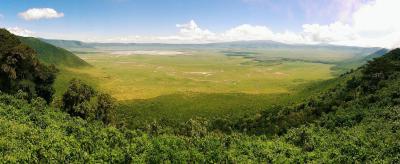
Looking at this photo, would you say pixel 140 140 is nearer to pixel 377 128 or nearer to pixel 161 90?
pixel 377 128

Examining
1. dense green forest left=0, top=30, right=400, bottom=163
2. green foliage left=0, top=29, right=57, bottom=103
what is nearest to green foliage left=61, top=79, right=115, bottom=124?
dense green forest left=0, top=30, right=400, bottom=163

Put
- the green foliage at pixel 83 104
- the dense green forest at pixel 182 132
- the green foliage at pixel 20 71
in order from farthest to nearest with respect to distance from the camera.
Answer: the green foliage at pixel 20 71
the green foliage at pixel 83 104
the dense green forest at pixel 182 132

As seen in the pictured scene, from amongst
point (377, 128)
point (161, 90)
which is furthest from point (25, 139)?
point (161, 90)

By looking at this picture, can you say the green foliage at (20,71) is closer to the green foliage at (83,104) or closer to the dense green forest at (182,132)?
the dense green forest at (182,132)

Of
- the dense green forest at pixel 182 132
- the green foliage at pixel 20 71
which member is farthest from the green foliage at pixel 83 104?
the green foliage at pixel 20 71

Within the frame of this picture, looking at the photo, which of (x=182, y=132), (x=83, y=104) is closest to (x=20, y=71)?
(x=83, y=104)

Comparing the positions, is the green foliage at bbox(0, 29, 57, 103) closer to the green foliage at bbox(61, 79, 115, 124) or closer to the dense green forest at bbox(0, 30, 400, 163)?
the dense green forest at bbox(0, 30, 400, 163)
